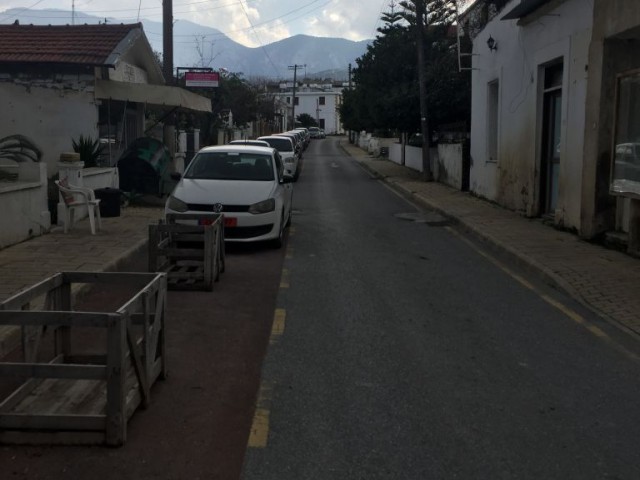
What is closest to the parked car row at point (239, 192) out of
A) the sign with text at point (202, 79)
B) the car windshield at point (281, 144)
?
the car windshield at point (281, 144)

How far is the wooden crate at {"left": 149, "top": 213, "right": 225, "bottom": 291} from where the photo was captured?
8570 mm

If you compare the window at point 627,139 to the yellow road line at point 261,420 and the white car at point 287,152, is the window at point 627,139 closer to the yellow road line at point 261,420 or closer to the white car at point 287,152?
the yellow road line at point 261,420

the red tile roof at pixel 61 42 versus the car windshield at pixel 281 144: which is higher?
the red tile roof at pixel 61 42

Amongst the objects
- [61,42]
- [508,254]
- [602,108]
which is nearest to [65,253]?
[508,254]

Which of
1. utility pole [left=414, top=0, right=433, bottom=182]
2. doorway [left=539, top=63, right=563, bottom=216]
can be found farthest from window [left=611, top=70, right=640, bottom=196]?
utility pole [left=414, top=0, right=433, bottom=182]

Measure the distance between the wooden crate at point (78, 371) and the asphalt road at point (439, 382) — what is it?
0.86 metres

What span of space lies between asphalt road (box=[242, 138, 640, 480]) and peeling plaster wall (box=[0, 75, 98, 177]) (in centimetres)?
748

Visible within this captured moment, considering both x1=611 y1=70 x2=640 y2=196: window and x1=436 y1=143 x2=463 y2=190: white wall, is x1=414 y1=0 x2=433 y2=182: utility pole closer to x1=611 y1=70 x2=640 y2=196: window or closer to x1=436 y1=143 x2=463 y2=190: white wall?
x1=436 y1=143 x2=463 y2=190: white wall

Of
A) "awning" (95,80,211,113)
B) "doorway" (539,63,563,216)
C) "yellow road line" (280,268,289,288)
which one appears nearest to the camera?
"yellow road line" (280,268,289,288)

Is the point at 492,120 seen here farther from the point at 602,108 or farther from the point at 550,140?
the point at 602,108

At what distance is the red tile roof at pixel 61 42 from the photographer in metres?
17.3

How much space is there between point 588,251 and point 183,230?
6.16m

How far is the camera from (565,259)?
10.2 m

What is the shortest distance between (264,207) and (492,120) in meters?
10.2
